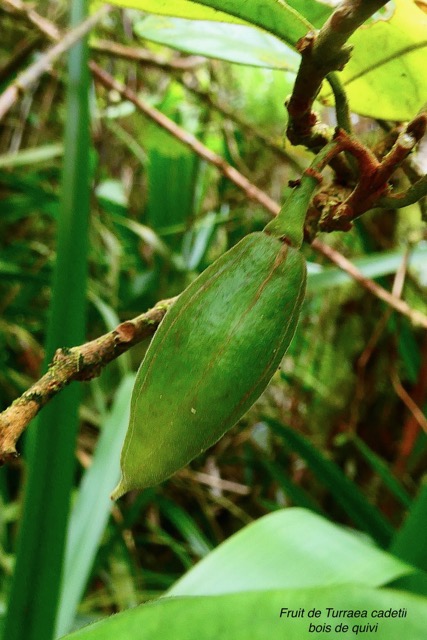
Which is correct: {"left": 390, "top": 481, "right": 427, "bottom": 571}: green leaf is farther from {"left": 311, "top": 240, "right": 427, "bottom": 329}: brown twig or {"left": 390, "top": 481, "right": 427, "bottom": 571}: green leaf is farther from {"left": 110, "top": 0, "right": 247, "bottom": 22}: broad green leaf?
{"left": 110, "top": 0, "right": 247, "bottom": 22}: broad green leaf

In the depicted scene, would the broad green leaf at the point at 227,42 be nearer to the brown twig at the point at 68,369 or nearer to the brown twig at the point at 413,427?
the brown twig at the point at 68,369

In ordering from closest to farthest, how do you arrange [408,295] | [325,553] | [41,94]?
[325,553]
[408,295]
[41,94]

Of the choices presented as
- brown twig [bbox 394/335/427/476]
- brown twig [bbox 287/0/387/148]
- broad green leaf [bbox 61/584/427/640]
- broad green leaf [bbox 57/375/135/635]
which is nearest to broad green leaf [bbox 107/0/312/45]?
brown twig [bbox 287/0/387/148]

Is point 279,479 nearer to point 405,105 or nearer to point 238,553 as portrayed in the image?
point 238,553

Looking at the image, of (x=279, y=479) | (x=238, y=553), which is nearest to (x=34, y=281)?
(x=279, y=479)

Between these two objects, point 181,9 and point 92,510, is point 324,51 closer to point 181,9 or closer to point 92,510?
point 181,9

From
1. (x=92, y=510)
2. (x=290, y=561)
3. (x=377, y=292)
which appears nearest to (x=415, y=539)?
(x=290, y=561)

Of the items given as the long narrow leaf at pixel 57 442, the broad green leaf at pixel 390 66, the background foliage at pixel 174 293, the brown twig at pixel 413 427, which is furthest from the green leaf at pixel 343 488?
the broad green leaf at pixel 390 66

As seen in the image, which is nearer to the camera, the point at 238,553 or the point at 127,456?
the point at 127,456
